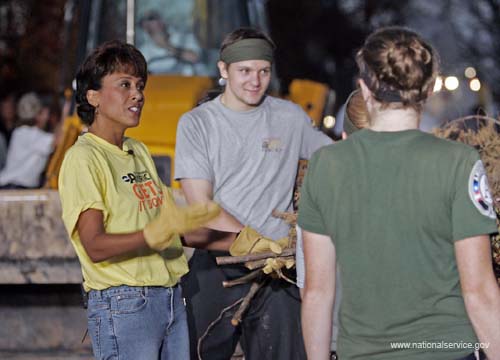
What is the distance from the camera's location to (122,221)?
420 centimetres

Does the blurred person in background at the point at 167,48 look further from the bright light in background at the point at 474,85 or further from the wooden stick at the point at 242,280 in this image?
the wooden stick at the point at 242,280

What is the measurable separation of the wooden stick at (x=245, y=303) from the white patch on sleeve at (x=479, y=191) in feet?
6.53

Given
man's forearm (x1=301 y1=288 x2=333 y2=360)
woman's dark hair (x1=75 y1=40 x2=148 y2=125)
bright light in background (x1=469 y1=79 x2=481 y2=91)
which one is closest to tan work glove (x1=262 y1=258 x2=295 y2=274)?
woman's dark hair (x1=75 y1=40 x2=148 y2=125)

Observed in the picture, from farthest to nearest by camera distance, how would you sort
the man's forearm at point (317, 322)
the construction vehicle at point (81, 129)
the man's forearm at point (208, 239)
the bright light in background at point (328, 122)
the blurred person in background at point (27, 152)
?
the blurred person in background at point (27, 152)
the bright light in background at point (328, 122)
the construction vehicle at point (81, 129)
the man's forearm at point (208, 239)
the man's forearm at point (317, 322)

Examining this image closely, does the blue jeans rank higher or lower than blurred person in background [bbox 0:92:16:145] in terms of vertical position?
lower

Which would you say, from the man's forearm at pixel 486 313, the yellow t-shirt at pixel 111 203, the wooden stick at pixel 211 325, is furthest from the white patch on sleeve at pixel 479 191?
the wooden stick at pixel 211 325

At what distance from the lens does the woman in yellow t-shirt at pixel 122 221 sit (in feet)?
13.2

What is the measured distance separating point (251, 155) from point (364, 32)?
26.8 metres

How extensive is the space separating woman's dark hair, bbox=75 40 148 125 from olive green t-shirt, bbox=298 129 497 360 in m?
1.35

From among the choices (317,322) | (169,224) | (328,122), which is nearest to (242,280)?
(169,224)

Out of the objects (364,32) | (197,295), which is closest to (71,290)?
(197,295)

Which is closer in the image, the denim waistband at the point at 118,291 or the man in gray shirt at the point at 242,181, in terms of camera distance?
the denim waistband at the point at 118,291

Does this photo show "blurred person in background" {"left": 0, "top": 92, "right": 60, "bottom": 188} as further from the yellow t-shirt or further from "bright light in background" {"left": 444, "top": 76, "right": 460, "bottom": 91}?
the yellow t-shirt

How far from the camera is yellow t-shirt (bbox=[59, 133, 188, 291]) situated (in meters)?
4.11
